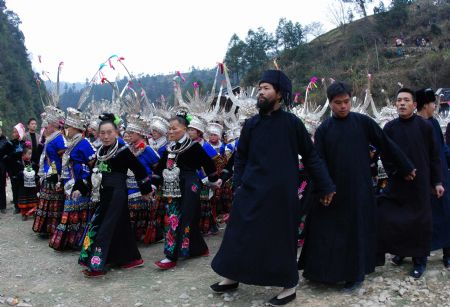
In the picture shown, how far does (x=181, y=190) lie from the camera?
5113 mm

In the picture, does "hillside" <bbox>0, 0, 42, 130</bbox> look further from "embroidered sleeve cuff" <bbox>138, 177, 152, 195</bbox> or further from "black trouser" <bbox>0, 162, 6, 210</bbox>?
"embroidered sleeve cuff" <bbox>138, 177, 152, 195</bbox>

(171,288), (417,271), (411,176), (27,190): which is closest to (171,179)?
(171,288)

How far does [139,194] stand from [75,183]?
1.07 meters

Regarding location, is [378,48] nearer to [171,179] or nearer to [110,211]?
[171,179]

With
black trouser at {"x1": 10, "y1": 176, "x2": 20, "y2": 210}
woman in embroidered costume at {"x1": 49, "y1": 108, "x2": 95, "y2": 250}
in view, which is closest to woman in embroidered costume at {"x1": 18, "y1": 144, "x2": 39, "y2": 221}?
black trouser at {"x1": 10, "y1": 176, "x2": 20, "y2": 210}

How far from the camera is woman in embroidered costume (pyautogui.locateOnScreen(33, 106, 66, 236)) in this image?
233 inches

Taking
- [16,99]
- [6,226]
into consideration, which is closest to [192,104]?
[6,226]

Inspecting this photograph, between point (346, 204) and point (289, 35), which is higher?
point (289, 35)

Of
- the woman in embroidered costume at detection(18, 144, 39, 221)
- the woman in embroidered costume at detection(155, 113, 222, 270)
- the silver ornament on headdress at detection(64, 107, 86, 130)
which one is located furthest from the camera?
the woman in embroidered costume at detection(18, 144, 39, 221)

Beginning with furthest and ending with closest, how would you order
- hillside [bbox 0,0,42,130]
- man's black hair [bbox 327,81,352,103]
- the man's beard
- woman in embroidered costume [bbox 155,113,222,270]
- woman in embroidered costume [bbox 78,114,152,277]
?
1. hillside [bbox 0,0,42,130]
2. woman in embroidered costume [bbox 155,113,222,270]
3. woman in embroidered costume [bbox 78,114,152,277]
4. man's black hair [bbox 327,81,352,103]
5. the man's beard

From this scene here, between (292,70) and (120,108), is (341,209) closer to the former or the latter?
(120,108)

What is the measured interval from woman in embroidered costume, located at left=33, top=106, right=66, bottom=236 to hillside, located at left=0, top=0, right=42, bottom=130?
33901mm

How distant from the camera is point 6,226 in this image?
759 cm

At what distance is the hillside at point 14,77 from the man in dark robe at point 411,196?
3781 cm
